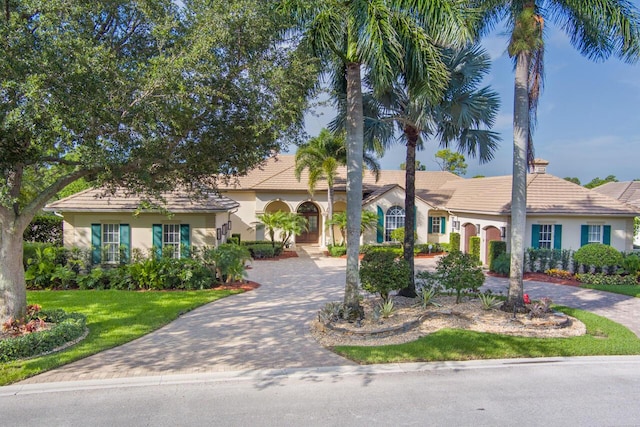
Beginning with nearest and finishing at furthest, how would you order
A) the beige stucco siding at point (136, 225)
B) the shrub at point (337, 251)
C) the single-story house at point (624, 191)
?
the beige stucco siding at point (136, 225) → the shrub at point (337, 251) → the single-story house at point (624, 191)

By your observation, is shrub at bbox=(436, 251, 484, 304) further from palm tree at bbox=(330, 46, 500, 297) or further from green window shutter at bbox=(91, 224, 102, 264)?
green window shutter at bbox=(91, 224, 102, 264)

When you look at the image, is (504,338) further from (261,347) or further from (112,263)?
(112,263)

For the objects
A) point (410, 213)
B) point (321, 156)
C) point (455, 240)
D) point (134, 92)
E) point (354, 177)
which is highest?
point (321, 156)

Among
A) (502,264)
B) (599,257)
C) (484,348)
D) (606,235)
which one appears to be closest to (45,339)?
(484,348)

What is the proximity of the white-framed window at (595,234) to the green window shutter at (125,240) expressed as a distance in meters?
20.7

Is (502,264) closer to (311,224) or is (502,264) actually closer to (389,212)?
(389,212)

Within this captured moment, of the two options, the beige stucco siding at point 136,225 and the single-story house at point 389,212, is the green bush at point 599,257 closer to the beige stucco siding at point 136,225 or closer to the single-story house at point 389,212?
the single-story house at point 389,212

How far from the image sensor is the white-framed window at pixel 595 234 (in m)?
19.0

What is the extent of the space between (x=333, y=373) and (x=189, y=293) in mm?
8072

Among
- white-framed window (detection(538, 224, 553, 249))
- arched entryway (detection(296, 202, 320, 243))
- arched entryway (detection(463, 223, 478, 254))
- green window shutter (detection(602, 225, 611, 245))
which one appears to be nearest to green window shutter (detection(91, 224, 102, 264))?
arched entryway (detection(296, 202, 320, 243))

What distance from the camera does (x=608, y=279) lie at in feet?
52.5

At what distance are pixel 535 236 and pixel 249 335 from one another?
15.4 m

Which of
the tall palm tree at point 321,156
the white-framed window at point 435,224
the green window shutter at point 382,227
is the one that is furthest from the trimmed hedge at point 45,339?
the white-framed window at point 435,224

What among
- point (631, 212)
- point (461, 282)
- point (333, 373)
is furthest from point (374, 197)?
point (333, 373)
